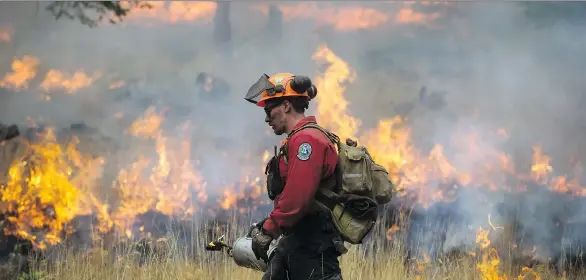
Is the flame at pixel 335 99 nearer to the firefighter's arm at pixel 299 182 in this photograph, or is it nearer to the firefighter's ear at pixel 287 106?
the firefighter's ear at pixel 287 106

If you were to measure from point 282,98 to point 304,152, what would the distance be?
504 mm

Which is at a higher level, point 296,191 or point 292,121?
point 292,121

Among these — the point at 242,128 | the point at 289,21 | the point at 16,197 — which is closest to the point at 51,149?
the point at 16,197

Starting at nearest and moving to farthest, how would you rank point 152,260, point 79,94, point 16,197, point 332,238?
point 332,238
point 152,260
point 16,197
point 79,94

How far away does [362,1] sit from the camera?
10828 mm

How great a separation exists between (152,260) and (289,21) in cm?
460

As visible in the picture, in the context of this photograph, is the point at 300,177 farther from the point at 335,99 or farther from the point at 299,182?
the point at 335,99

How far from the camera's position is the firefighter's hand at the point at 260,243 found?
4133 millimetres

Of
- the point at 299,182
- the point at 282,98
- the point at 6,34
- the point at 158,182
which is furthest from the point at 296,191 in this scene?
the point at 6,34

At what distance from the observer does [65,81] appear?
1060 cm

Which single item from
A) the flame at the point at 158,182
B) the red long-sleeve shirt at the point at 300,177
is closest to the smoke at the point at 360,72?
the flame at the point at 158,182

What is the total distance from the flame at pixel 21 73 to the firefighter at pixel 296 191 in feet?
23.9

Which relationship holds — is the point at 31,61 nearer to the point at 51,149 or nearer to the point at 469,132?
the point at 51,149

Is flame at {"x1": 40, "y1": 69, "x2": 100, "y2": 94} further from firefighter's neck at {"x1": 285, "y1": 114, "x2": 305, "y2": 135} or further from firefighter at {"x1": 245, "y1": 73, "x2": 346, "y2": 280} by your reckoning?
firefighter's neck at {"x1": 285, "y1": 114, "x2": 305, "y2": 135}
